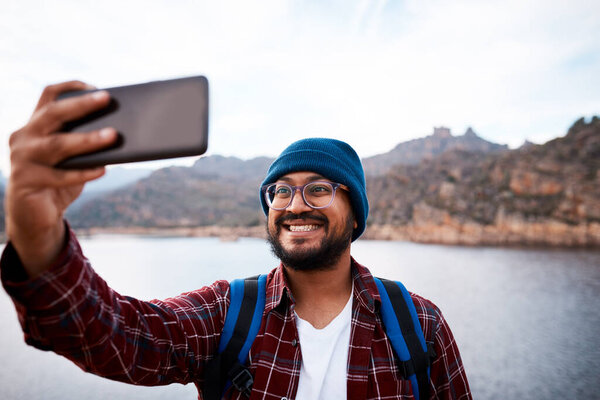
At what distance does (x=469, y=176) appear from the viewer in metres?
58.6

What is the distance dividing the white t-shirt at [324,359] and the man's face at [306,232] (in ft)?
1.00

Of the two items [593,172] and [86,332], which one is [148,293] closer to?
[86,332]

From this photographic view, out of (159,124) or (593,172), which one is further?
(593,172)

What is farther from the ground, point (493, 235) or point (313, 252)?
point (313, 252)

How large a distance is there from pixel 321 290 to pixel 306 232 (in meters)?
0.35

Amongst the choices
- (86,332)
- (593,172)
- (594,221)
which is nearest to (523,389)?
(86,332)

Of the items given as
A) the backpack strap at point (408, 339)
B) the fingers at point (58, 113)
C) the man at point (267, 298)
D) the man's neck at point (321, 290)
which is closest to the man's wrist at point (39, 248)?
the man at point (267, 298)

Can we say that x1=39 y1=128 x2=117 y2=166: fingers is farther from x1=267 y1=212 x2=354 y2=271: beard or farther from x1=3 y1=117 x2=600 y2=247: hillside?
x1=3 y1=117 x2=600 y2=247: hillside

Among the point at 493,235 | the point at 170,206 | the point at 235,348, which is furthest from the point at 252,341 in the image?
the point at 170,206

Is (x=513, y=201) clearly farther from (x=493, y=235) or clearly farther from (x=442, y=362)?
(x=442, y=362)

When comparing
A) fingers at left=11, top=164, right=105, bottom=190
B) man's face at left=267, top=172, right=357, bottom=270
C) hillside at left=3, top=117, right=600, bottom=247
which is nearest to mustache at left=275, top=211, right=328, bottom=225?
man's face at left=267, top=172, right=357, bottom=270

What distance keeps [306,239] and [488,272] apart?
28.5m

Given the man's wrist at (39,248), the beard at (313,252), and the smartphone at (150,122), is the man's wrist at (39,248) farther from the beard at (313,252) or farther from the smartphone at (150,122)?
the beard at (313,252)

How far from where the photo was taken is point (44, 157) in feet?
2.43
